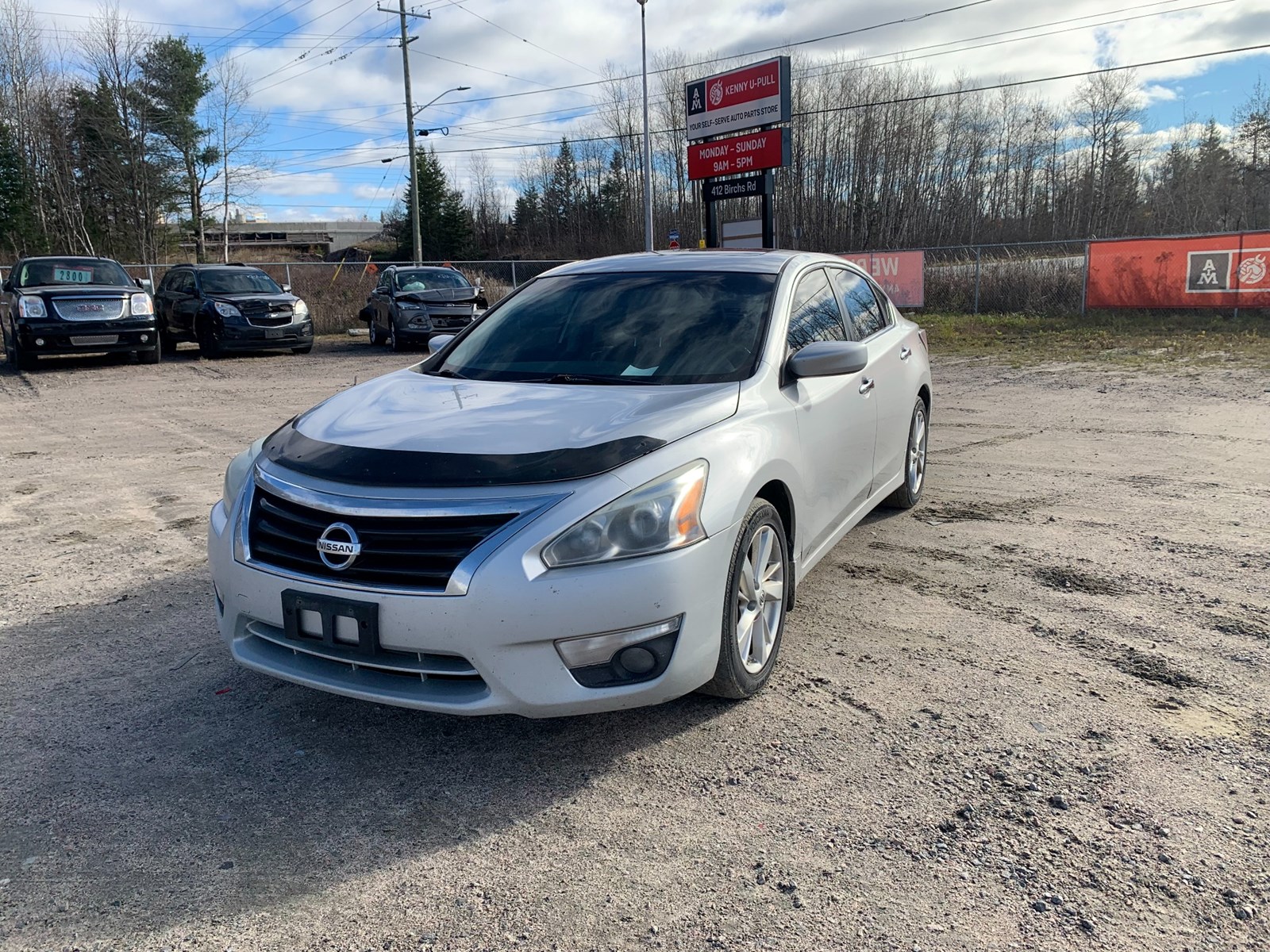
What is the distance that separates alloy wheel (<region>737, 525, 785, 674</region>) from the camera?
10.9 ft

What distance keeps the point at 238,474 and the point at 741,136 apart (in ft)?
64.2

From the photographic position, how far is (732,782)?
9.55ft

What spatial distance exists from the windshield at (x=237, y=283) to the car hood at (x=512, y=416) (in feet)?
50.1

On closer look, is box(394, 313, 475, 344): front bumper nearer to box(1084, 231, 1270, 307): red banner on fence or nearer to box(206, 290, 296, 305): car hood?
box(206, 290, 296, 305): car hood

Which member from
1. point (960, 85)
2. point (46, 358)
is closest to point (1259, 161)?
point (960, 85)

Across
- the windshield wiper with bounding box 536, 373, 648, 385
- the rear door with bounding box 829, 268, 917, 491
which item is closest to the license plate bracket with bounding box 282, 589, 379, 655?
the windshield wiper with bounding box 536, 373, 648, 385

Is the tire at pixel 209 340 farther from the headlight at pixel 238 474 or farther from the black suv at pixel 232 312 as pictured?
the headlight at pixel 238 474

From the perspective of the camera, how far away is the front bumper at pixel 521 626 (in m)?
2.71

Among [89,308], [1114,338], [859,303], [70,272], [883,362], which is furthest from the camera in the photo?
[1114,338]

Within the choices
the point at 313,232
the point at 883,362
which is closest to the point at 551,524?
the point at 883,362

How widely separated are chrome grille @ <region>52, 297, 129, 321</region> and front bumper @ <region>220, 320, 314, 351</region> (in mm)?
1783

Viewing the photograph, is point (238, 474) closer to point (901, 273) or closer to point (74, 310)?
point (74, 310)

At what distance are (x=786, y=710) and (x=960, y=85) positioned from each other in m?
65.6

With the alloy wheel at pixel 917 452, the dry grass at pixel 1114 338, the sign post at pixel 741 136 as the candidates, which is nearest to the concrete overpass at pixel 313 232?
the sign post at pixel 741 136
